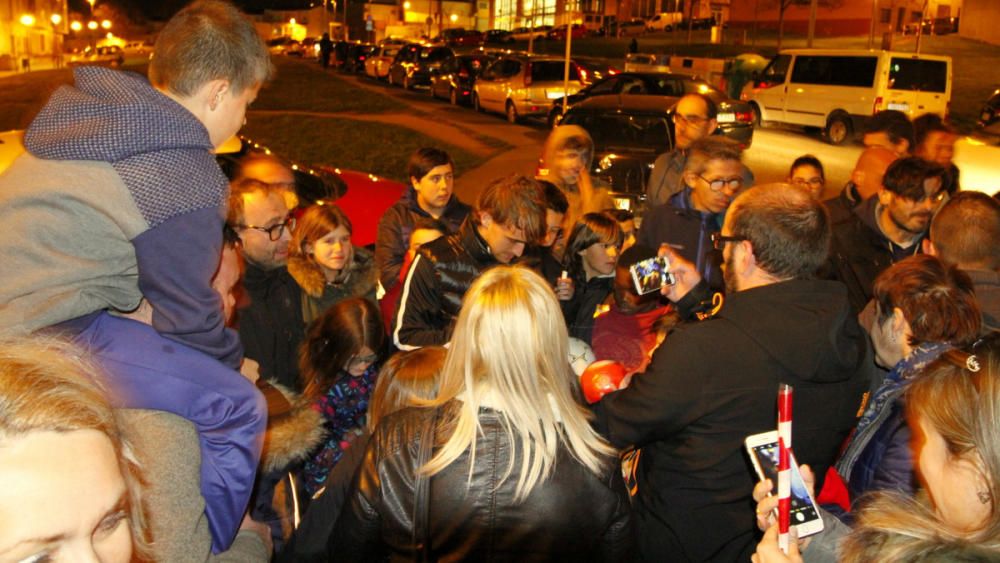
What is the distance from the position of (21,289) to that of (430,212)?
3791mm

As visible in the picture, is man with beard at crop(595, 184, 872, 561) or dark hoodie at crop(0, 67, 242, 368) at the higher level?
dark hoodie at crop(0, 67, 242, 368)

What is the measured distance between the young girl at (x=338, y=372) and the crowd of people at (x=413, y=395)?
0.04ft

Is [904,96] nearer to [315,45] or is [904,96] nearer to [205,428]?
[205,428]

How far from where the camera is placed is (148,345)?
2.18 metres

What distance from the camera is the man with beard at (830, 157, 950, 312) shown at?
196 inches

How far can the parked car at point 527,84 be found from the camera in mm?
23219

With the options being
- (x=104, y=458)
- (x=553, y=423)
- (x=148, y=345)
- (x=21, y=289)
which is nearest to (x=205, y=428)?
(x=148, y=345)

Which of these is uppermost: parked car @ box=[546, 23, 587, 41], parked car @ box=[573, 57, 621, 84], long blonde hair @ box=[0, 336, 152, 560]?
parked car @ box=[546, 23, 587, 41]

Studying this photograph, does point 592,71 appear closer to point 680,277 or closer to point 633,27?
point 680,277

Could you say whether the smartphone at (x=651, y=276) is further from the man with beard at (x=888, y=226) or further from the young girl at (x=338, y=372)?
the man with beard at (x=888, y=226)

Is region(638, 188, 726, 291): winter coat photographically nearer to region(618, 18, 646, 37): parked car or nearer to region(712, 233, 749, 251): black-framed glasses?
region(712, 233, 749, 251): black-framed glasses

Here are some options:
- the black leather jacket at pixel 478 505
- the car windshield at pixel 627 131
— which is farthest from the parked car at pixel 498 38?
the black leather jacket at pixel 478 505

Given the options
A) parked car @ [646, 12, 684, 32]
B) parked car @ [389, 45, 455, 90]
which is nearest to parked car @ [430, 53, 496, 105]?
parked car @ [389, 45, 455, 90]

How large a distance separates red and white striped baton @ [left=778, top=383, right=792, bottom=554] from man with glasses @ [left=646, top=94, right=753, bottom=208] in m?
4.38
